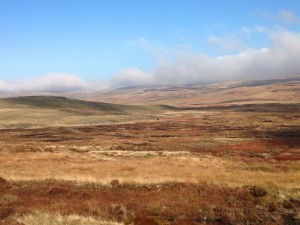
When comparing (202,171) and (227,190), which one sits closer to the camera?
(227,190)

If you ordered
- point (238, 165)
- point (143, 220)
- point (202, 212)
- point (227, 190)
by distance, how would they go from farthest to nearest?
point (238, 165), point (227, 190), point (202, 212), point (143, 220)

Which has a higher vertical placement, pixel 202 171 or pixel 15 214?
pixel 15 214

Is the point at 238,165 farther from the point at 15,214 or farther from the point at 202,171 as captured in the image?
the point at 15,214

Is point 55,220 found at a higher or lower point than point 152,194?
higher

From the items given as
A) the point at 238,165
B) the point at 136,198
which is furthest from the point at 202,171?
the point at 136,198

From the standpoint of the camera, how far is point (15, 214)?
18.3m

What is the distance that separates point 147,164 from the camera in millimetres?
41000

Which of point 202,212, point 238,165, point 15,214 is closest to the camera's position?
point 15,214

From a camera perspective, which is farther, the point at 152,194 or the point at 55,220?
the point at 152,194

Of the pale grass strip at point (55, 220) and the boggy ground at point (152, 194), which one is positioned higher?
the pale grass strip at point (55, 220)

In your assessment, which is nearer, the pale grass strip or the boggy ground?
the pale grass strip

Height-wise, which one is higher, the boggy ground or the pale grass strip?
the pale grass strip

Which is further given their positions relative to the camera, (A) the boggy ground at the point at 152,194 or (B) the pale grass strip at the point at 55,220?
(A) the boggy ground at the point at 152,194

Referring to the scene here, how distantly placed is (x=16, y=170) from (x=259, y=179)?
68.1 ft
